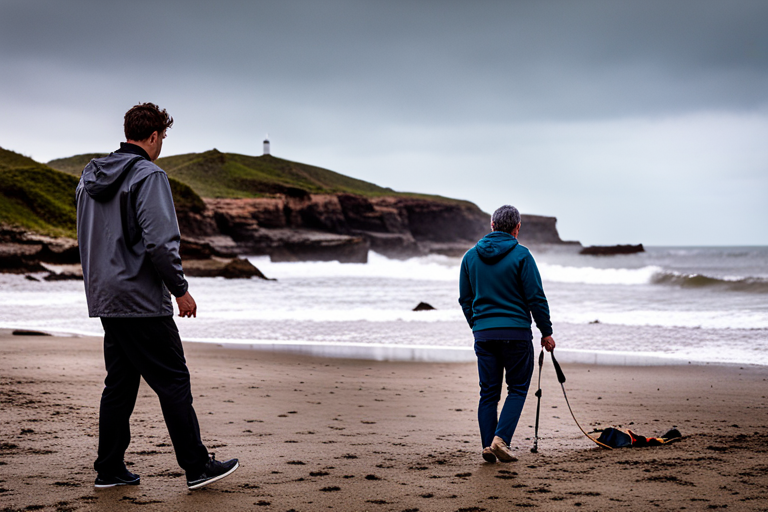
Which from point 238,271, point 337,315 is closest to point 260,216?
point 238,271

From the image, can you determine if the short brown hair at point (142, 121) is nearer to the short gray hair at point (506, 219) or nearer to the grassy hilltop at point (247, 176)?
the short gray hair at point (506, 219)

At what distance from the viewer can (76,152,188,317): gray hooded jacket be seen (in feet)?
10.4

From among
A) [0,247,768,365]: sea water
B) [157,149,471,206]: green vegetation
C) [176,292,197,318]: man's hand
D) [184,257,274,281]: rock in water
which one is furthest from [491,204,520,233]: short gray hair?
[157,149,471,206]: green vegetation

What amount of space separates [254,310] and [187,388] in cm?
1442

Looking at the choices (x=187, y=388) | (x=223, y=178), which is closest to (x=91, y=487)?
(x=187, y=388)

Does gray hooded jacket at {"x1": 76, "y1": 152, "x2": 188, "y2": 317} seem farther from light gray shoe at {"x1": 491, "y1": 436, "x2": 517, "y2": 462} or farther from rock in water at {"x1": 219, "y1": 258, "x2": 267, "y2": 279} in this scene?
rock in water at {"x1": 219, "y1": 258, "x2": 267, "y2": 279}

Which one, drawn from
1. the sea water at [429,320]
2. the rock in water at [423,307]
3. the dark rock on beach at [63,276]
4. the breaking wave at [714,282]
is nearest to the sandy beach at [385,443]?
the sea water at [429,320]

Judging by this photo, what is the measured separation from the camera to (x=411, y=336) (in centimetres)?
1259

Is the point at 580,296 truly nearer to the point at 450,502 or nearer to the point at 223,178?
the point at 450,502

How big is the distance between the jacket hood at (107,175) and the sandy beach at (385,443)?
1.58m

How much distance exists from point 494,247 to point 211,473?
2304 millimetres

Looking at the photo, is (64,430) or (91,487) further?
(64,430)

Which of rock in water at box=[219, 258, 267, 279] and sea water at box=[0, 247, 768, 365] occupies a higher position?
rock in water at box=[219, 258, 267, 279]

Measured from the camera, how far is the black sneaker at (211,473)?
3.44 metres
